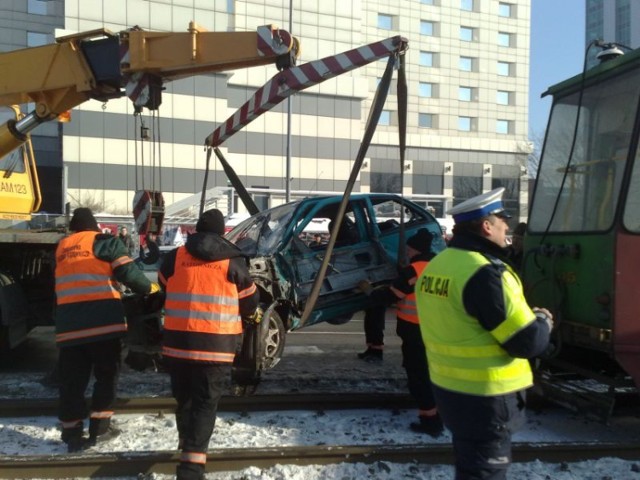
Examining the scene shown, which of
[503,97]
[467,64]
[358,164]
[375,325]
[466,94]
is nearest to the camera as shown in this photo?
[358,164]

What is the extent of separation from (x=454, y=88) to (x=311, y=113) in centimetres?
1767

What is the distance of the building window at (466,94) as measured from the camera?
54219mm

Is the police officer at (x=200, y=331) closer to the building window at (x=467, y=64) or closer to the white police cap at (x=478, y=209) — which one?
the white police cap at (x=478, y=209)

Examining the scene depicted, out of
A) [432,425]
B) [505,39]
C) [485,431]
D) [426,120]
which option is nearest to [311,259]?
[432,425]

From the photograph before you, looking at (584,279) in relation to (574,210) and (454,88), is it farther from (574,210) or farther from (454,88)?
(454,88)

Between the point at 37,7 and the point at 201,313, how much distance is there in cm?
4706

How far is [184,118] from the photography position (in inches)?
1446

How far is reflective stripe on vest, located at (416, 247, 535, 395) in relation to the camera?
8.91 ft

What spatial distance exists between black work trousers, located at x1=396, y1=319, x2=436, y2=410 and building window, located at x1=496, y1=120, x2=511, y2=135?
5287 centimetres

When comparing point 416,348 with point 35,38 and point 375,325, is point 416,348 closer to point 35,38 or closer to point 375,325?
point 375,325

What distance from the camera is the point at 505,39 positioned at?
55938 millimetres

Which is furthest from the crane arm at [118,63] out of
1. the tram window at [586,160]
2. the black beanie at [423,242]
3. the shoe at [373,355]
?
the shoe at [373,355]

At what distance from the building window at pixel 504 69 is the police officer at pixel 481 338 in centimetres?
5676

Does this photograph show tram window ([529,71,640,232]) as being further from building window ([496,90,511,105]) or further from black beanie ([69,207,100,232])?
building window ([496,90,511,105])
